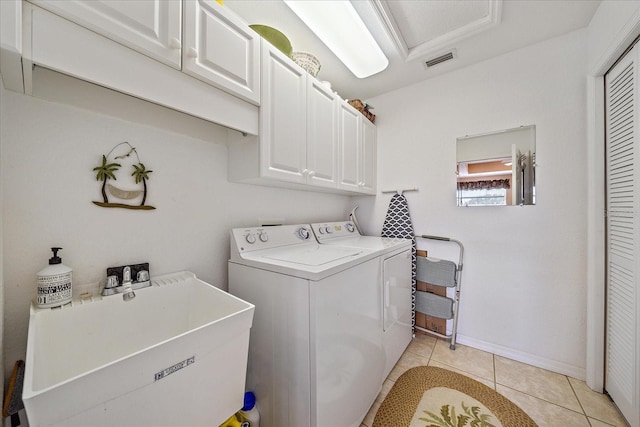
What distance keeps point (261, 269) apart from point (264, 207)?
66 cm

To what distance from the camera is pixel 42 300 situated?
83cm

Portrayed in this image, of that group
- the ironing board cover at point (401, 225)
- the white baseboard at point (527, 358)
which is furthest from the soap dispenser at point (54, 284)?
the white baseboard at point (527, 358)

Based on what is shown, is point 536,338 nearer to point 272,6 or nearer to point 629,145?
point 629,145

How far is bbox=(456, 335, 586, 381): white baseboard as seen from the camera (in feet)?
5.47

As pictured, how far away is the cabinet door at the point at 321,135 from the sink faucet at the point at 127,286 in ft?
3.63

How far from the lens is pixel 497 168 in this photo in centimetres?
192

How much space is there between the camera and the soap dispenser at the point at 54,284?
33.1 inches

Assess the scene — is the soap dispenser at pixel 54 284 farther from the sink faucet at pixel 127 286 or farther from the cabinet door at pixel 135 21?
the cabinet door at pixel 135 21

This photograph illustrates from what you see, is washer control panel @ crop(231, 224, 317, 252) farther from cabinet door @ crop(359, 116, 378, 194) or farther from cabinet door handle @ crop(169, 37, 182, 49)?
cabinet door handle @ crop(169, 37, 182, 49)

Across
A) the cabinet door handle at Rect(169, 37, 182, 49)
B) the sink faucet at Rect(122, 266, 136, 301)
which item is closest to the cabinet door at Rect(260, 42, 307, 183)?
the cabinet door handle at Rect(169, 37, 182, 49)

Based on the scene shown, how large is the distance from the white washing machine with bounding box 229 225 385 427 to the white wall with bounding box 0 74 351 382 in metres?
0.27

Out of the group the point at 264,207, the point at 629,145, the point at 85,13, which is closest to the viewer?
the point at 85,13

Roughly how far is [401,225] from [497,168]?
2.98 feet

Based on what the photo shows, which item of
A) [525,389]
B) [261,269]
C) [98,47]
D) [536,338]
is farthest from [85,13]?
[536,338]
